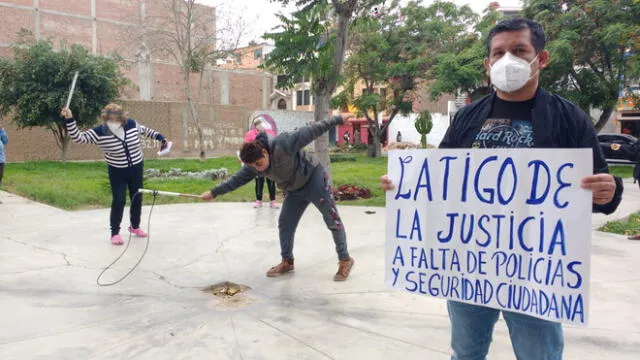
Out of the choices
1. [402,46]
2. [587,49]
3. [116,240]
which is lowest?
[116,240]

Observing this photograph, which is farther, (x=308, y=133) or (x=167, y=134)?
(x=167, y=134)

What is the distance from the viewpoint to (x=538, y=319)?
2.12 meters

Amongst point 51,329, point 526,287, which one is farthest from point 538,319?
point 51,329

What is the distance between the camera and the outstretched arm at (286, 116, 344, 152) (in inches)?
173

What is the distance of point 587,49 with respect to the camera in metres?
18.7

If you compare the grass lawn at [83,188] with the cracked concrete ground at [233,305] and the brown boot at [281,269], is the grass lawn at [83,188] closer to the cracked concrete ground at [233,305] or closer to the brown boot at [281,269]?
the cracked concrete ground at [233,305]

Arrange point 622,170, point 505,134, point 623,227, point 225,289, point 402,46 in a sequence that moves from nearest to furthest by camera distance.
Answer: point 505,134
point 225,289
point 623,227
point 622,170
point 402,46

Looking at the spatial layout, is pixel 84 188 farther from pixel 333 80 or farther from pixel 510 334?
pixel 510 334

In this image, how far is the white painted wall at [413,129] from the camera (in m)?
41.6

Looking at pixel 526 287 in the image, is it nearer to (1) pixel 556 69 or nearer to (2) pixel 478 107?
(2) pixel 478 107

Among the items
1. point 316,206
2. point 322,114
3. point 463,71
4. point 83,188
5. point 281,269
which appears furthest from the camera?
point 463,71

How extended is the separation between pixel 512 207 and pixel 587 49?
1946cm

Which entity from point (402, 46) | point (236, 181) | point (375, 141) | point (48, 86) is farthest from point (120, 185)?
point (375, 141)

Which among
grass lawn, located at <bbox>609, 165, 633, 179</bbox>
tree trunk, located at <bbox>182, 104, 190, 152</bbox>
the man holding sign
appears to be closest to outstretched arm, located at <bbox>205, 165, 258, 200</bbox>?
the man holding sign
